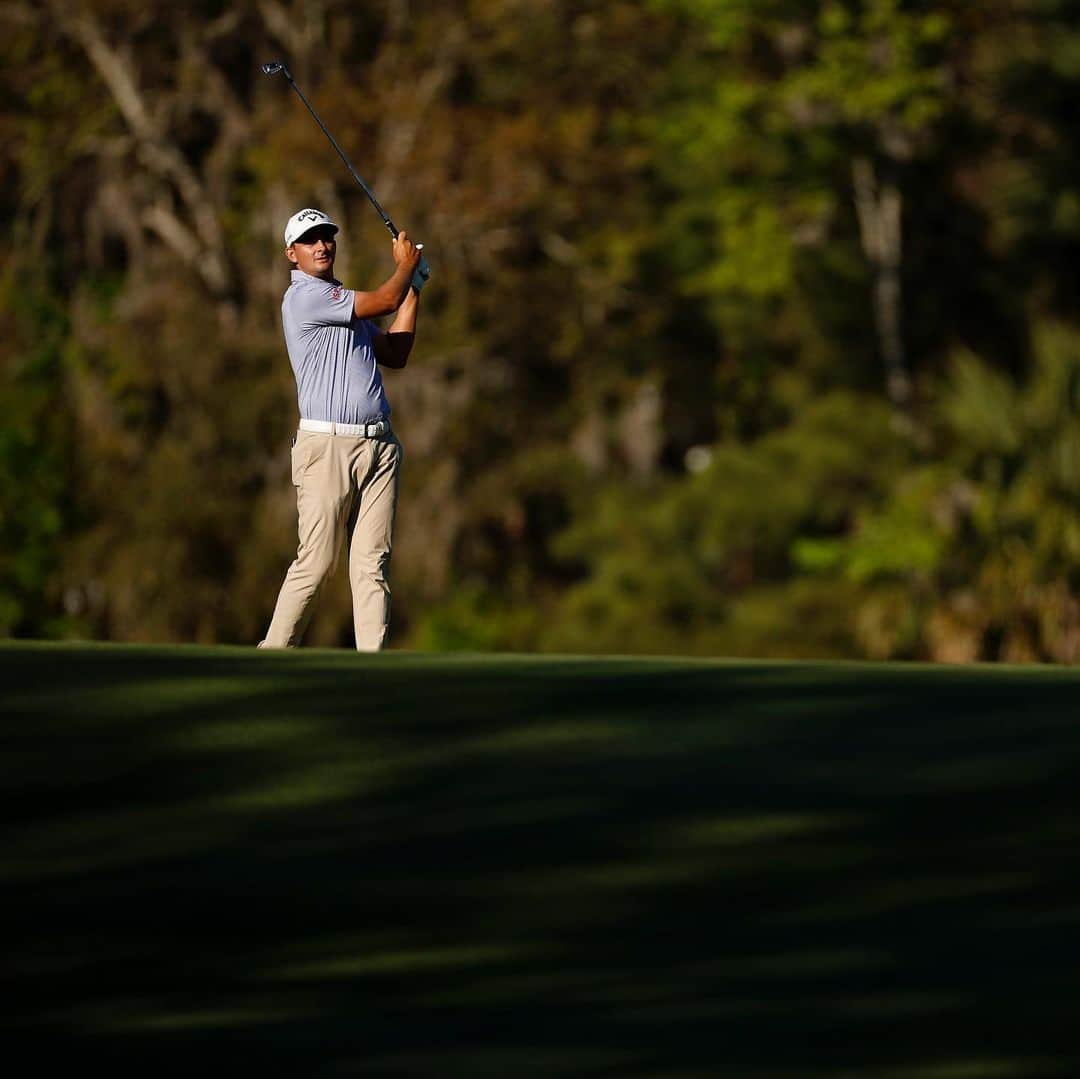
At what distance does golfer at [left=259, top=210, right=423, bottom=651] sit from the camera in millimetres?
10562

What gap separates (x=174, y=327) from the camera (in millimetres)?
34188

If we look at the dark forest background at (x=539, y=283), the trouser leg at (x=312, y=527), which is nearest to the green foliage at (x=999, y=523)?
the dark forest background at (x=539, y=283)

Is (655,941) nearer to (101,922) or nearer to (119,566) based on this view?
(101,922)

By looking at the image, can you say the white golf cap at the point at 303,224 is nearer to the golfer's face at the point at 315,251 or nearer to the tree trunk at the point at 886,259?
the golfer's face at the point at 315,251

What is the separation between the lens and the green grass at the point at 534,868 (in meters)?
5.95

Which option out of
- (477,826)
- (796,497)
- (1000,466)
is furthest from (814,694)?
(796,497)

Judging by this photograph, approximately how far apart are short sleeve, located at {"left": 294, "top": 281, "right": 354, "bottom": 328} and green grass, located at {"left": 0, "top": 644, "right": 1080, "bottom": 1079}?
190 centimetres

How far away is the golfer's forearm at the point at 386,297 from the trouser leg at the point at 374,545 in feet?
1.72

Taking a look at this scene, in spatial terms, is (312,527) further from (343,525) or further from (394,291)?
(394,291)

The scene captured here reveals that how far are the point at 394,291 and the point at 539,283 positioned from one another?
2544cm

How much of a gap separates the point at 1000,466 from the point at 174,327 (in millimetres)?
10500

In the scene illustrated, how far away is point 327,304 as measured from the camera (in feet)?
34.4

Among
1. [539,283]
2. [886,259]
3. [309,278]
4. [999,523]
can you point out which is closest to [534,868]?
[309,278]

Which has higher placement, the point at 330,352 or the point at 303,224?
the point at 303,224
